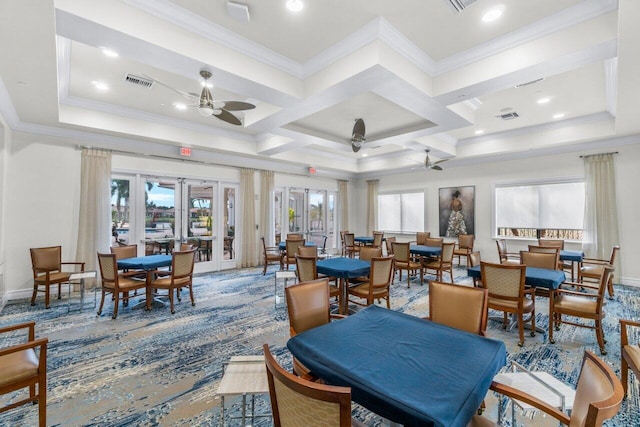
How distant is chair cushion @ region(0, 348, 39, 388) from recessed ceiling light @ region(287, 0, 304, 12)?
136 inches

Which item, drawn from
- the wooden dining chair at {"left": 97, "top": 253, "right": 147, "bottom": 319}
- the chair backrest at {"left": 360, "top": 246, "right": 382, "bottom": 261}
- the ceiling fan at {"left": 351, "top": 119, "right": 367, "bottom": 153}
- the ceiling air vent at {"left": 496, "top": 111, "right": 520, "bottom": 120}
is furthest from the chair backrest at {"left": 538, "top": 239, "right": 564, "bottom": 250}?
the wooden dining chair at {"left": 97, "top": 253, "right": 147, "bottom": 319}

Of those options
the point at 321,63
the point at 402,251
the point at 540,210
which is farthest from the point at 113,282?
the point at 540,210

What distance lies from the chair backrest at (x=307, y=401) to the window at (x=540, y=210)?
26.2 ft

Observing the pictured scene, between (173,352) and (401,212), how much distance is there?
26.8 feet

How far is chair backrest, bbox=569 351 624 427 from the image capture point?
0.94 metres

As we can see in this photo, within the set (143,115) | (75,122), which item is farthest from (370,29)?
(75,122)

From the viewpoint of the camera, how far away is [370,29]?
3.01 metres

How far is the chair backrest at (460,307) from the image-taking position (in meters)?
2.10

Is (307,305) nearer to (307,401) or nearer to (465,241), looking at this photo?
(307,401)

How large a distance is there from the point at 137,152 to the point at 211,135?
4.97ft

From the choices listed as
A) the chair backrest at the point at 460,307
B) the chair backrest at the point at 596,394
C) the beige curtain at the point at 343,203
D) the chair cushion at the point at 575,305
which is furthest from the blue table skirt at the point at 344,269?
the beige curtain at the point at 343,203

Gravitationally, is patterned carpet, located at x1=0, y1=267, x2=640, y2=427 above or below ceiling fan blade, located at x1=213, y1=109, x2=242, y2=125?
below

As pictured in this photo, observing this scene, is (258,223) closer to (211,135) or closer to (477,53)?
(211,135)

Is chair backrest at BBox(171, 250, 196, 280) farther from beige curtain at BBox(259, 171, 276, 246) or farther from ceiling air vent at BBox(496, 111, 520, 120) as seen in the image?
ceiling air vent at BBox(496, 111, 520, 120)
